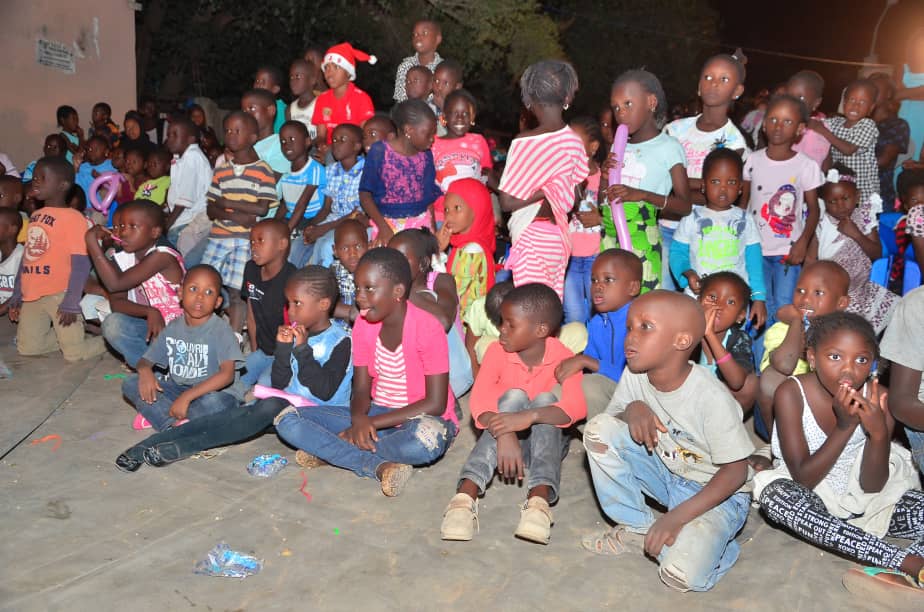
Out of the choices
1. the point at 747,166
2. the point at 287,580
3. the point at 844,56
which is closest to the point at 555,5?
the point at 844,56

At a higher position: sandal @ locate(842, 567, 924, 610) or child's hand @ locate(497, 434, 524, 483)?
child's hand @ locate(497, 434, 524, 483)

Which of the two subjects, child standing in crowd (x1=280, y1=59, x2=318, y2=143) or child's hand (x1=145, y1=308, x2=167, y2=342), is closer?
child's hand (x1=145, y1=308, x2=167, y2=342)

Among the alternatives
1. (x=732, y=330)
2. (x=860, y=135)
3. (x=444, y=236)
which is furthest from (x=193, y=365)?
(x=860, y=135)

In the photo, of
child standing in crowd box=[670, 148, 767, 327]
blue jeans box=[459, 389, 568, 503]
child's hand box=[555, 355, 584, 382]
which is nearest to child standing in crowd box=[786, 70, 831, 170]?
child standing in crowd box=[670, 148, 767, 327]

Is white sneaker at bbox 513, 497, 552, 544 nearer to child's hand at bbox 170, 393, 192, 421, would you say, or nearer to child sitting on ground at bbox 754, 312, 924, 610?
child sitting on ground at bbox 754, 312, 924, 610

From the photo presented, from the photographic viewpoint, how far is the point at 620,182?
4.86 metres

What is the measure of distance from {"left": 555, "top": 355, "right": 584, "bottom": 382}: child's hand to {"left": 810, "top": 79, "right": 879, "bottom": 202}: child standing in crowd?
3.47 metres

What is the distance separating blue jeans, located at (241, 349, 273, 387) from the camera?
183 inches

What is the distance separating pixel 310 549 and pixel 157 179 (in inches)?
197

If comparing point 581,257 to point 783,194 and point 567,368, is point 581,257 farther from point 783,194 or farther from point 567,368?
point 567,368

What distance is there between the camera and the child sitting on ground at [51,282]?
5.57 m

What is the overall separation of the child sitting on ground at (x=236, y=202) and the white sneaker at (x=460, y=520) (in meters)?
2.83

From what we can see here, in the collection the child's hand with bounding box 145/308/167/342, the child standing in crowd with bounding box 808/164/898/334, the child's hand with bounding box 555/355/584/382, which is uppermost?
the child standing in crowd with bounding box 808/164/898/334

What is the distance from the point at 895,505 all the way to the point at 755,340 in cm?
162
